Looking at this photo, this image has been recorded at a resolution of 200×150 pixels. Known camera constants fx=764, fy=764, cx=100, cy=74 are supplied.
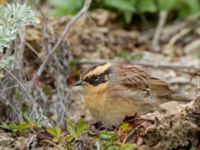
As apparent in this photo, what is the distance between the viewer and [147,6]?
922cm

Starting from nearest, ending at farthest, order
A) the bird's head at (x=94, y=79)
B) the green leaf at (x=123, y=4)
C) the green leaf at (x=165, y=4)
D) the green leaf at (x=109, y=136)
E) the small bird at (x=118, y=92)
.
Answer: the green leaf at (x=109, y=136) < the small bird at (x=118, y=92) < the bird's head at (x=94, y=79) < the green leaf at (x=165, y=4) < the green leaf at (x=123, y=4)

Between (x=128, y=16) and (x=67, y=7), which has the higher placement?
(x=67, y=7)

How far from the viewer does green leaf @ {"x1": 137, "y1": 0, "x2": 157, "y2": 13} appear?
9211mm

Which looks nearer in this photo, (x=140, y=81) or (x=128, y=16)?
(x=140, y=81)

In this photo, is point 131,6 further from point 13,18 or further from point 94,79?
point 13,18

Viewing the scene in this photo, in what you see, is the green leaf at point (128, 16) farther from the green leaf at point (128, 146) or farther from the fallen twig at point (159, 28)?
the green leaf at point (128, 146)

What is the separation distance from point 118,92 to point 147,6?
317 cm

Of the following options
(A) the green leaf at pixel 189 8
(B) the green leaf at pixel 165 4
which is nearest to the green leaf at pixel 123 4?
(B) the green leaf at pixel 165 4

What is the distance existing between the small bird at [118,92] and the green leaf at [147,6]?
8.68 feet

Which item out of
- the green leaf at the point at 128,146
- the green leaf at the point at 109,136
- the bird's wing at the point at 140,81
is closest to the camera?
the green leaf at the point at 128,146

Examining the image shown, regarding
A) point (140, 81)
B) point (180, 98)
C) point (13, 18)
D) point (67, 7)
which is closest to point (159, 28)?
point (67, 7)

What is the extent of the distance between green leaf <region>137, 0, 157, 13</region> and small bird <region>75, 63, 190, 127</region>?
8.68 ft

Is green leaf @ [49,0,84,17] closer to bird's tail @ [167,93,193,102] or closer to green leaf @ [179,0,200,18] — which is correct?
green leaf @ [179,0,200,18]

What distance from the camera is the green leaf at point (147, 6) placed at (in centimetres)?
921
